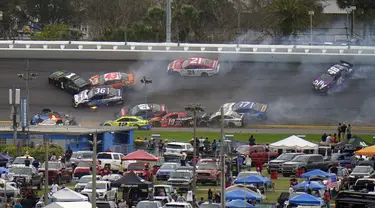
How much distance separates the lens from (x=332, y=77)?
75.0 metres

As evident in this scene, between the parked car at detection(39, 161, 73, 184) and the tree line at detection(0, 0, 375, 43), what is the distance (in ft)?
163

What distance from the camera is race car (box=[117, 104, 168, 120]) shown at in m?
70.7

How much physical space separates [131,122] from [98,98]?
567 centimetres

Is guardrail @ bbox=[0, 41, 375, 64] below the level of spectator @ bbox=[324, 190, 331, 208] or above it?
above

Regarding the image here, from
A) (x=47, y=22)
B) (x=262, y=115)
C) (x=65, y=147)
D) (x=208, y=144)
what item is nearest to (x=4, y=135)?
(x=65, y=147)

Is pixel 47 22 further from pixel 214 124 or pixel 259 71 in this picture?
pixel 214 124

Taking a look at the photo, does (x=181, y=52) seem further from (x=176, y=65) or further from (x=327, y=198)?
(x=327, y=198)

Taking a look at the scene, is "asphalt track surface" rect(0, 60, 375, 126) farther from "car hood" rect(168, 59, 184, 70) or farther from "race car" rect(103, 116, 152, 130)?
"race car" rect(103, 116, 152, 130)

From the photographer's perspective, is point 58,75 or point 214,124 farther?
point 58,75

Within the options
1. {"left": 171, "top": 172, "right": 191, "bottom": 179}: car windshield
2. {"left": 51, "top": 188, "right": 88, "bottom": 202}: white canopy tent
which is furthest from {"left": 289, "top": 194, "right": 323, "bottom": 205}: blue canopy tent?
{"left": 171, "top": 172, "right": 191, "bottom": 179}: car windshield

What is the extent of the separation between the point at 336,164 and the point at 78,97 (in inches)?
951

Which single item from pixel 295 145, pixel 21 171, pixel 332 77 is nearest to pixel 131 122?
pixel 332 77

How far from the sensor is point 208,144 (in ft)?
190

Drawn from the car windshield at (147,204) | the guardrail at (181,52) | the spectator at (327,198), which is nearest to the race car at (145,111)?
the guardrail at (181,52)
